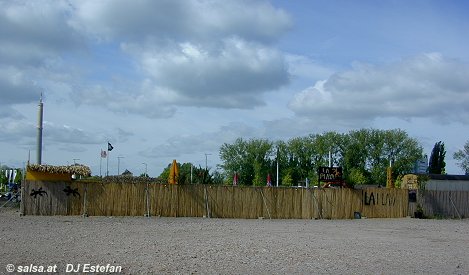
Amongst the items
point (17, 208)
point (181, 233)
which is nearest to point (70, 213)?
point (17, 208)

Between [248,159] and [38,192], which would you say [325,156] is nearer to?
[248,159]

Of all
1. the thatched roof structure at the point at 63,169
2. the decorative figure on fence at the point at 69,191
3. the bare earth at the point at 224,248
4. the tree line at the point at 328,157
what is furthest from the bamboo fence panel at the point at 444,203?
the tree line at the point at 328,157

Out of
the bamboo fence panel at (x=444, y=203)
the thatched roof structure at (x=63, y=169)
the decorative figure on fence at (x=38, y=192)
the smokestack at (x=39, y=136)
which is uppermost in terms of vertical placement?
the smokestack at (x=39, y=136)

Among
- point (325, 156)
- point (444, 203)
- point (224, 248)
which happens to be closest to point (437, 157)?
point (325, 156)

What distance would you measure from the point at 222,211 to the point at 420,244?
12640mm

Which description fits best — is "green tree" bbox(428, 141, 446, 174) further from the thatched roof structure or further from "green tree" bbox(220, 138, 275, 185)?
the thatched roof structure

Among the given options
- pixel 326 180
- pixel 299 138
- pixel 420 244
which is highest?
pixel 299 138

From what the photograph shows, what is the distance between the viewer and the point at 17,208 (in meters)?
30.1

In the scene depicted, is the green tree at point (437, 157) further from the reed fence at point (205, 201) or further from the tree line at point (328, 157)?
the reed fence at point (205, 201)

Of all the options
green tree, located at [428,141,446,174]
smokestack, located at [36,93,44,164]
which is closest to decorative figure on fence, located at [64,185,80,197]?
smokestack, located at [36,93,44,164]

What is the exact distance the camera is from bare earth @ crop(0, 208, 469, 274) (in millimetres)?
11895

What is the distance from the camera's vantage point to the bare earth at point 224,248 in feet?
39.0

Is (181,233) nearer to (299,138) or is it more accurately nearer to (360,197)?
(360,197)

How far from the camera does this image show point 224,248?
1527cm
